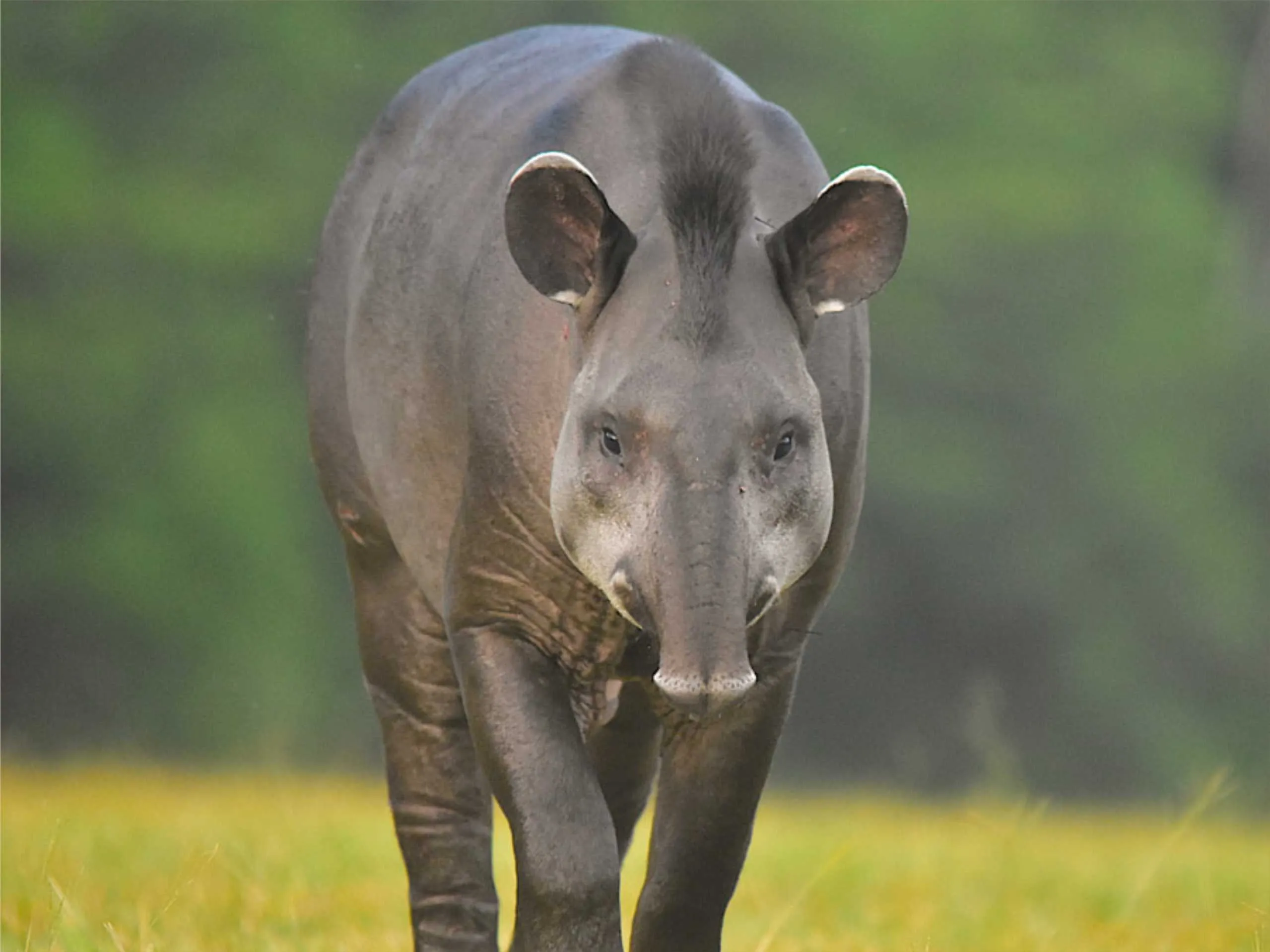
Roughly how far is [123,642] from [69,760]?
6.05 meters

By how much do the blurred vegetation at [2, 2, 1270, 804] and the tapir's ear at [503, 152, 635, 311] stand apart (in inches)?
604

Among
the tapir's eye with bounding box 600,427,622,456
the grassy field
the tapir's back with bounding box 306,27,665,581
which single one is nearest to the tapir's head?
the tapir's eye with bounding box 600,427,622,456

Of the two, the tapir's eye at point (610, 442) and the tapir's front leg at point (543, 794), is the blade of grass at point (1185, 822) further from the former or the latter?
the tapir's eye at point (610, 442)

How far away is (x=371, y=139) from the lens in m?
6.86

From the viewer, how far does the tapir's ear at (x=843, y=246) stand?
5250 millimetres

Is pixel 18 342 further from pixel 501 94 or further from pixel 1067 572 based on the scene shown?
pixel 501 94

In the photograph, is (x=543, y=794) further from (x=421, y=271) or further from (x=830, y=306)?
(x=421, y=271)

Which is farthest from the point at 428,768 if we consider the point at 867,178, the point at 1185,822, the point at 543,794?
the point at 867,178

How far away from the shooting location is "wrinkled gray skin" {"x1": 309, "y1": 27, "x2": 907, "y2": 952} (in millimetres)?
4898

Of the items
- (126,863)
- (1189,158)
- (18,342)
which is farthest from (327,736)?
(126,863)

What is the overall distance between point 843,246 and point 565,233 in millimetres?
570

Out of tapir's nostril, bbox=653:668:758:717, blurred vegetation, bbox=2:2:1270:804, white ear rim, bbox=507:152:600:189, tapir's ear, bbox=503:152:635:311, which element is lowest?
blurred vegetation, bbox=2:2:1270:804

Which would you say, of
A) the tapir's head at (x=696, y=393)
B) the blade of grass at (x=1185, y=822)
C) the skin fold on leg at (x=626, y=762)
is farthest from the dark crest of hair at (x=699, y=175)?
the blade of grass at (x=1185, y=822)

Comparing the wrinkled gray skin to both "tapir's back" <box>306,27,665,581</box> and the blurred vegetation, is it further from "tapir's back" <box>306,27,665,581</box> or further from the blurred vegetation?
the blurred vegetation
